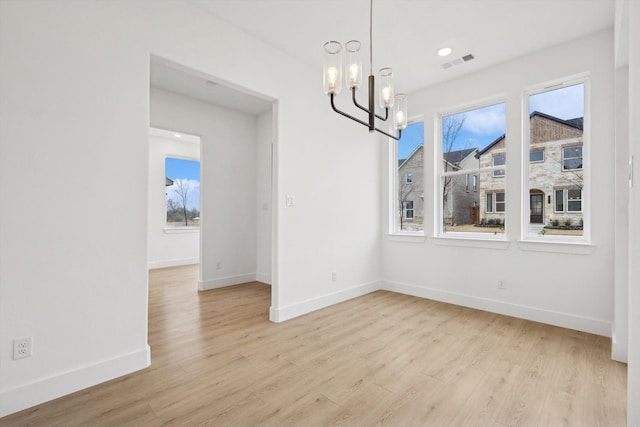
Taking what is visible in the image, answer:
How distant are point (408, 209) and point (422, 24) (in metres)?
2.43

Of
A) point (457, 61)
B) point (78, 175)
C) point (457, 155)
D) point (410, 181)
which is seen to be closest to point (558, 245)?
point (457, 155)

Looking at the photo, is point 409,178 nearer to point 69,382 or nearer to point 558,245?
point 558,245

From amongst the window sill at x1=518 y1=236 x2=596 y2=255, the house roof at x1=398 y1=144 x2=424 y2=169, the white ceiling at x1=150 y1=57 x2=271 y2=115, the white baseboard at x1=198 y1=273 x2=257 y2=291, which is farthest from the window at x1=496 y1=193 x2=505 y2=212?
the white baseboard at x1=198 y1=273 x2=257 y2=291

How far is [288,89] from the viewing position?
11.3ft

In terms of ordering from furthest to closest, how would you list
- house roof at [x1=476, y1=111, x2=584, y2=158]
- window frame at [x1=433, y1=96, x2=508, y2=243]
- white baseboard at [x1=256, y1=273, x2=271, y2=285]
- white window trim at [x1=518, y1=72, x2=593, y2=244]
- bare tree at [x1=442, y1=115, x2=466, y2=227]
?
white baseboard at [x1=256, y1=273, x2=271, y2=285] → bare tree at [x1=442, y1=115, x2=466, y2=227] → window frame at [x1=433, y1=96, x2=508, y2=243] → house roof at [x1=476, y1=111, x2=584, y2=158] → white window trim at [x1=518, y1=72, x2=593, y2=244]

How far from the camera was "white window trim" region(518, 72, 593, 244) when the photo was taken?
3.10m

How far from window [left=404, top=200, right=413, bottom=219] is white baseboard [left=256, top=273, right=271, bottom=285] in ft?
8.11

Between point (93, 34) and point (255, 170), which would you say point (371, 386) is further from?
point (255, 170)

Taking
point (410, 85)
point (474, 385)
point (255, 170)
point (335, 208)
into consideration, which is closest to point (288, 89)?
point (335, 208)

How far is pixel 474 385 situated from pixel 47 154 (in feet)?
10.6

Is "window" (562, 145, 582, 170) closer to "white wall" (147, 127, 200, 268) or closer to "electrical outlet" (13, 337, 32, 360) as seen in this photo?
"electrical outlet" (13, 337, 32, 360)

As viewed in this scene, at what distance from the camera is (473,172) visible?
12.9 ft

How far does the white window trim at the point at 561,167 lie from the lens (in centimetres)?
310

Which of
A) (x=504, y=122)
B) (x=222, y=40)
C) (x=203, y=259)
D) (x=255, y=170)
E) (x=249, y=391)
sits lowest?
(x=249, y=391)
